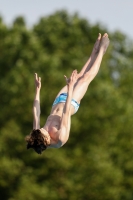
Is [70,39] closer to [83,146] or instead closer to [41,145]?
[83,146]

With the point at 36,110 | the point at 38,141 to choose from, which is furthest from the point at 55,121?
the point at 38,141

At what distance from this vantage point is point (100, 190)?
4225 centimetres

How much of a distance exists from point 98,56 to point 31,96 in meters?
23.9

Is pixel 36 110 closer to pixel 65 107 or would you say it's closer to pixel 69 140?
pixel 65 107

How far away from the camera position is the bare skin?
16344 mm

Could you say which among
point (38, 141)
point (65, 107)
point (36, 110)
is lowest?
point (38, 141)

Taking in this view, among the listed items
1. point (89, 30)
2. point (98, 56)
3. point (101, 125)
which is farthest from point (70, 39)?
point (98, 56)

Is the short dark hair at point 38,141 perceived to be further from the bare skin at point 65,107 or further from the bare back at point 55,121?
the bare back at point 55,121

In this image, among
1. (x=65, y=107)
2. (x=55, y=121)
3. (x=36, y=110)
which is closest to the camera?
(x=65, y=107)

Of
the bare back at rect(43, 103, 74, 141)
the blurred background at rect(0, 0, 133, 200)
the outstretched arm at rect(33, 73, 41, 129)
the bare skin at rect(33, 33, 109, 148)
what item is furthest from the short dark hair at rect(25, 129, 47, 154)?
the blurred background at rect(0, 0, 133, 200)

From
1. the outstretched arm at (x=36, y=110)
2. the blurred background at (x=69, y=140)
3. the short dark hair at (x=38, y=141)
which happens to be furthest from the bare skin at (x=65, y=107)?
the blurred background at (x=69, y=140)

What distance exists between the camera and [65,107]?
1636cm

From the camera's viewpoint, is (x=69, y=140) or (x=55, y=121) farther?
(x=69, y=140)

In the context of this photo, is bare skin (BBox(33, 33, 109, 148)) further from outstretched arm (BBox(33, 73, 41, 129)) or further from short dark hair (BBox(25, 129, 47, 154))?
short dark hair (BBox(25, 129, 47, 154))
